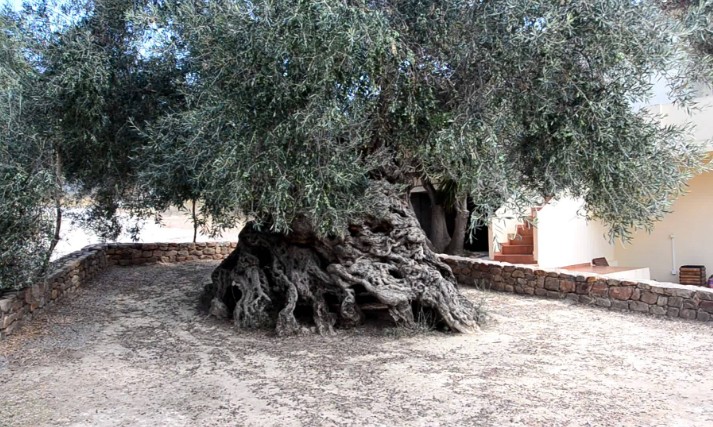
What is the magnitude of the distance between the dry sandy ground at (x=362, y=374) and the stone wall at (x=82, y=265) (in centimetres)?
29

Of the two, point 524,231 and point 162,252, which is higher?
point 524,231

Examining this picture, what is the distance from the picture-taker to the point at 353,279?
22.4 feet

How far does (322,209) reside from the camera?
17.4 ft

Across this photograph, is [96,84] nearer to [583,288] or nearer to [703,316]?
[583,288]

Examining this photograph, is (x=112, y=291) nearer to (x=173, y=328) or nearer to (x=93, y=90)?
(x=173, y=328)

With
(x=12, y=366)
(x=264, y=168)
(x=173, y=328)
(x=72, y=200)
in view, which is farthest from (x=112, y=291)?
(x=264, y=168)

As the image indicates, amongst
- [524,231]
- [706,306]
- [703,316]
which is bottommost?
[703,316]

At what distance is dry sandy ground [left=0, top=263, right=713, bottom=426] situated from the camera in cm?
422

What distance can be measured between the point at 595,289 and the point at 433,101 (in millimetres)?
4764

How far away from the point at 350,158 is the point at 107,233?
26.0ft

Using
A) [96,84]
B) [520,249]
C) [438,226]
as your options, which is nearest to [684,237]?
[520,249]

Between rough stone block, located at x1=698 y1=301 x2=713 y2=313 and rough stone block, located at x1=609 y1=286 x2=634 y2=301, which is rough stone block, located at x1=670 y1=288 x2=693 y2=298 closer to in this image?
rough stone block, located at x1=698 y1=301 x2=713 y2=313

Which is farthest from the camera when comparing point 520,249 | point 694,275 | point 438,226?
point 438,226

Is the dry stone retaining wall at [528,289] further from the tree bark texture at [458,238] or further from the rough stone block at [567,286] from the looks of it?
the tree bark texture at [458,238]
